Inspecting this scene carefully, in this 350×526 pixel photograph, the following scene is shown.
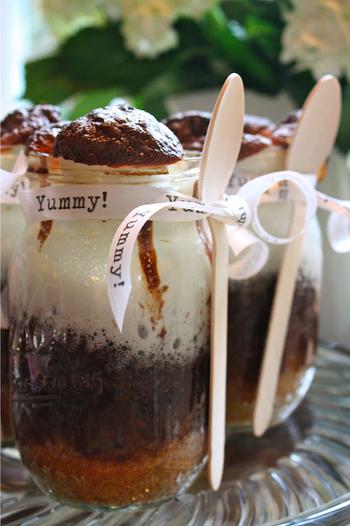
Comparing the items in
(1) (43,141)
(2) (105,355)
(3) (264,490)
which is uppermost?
(1) (43,141)

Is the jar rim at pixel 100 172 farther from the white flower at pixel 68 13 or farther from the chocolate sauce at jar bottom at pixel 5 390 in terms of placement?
the white flower at pixel 68 13

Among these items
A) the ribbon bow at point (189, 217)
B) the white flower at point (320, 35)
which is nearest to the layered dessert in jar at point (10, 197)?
the ribbon bow at point (189, 217)

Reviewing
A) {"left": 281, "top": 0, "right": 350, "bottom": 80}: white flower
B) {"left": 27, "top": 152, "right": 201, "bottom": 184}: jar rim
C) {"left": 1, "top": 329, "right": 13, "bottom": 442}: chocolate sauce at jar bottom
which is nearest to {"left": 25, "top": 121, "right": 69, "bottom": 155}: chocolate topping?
{"left": 27, "top": 152, "right": 201, "bottom": 184}: jar rim

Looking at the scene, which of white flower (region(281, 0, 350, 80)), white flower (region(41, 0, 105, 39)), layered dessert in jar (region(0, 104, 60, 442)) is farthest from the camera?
white flower (region(41, 0, 105, 39))

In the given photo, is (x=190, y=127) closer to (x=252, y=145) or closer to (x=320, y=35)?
(x=252, y=145)

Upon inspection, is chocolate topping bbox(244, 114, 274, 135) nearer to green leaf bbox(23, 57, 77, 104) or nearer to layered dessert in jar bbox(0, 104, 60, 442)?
layered dessert in jar bbox(0, 104, 60, 442)

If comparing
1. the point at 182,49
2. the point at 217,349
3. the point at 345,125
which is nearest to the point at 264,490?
the point at 217,349

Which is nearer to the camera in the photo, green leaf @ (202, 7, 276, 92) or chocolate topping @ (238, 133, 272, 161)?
chocolate topping @ (238, 133, 272, 161)
